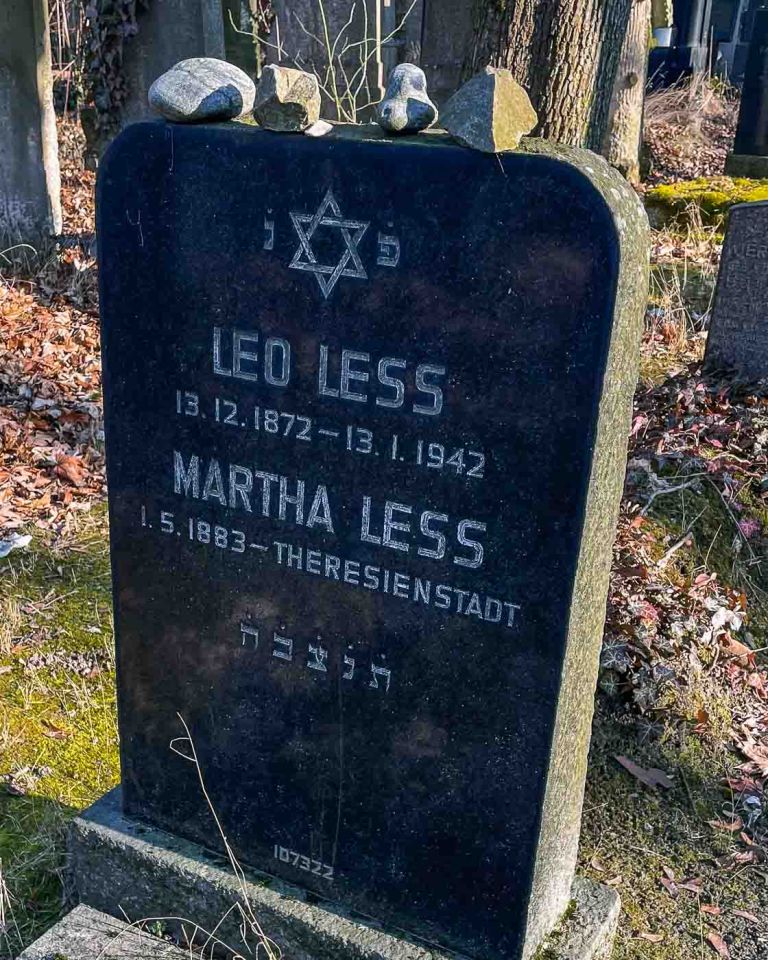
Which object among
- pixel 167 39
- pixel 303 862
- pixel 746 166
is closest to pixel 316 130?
pixel 303 862

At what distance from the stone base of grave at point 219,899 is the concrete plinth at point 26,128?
256 inches

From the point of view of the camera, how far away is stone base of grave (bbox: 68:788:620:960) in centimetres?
257

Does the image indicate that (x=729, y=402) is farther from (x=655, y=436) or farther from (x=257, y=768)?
(x=257, y=768)

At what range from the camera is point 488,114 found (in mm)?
1968

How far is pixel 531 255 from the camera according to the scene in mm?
2021

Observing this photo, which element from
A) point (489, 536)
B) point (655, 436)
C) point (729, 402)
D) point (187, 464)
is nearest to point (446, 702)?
point (489, 536)

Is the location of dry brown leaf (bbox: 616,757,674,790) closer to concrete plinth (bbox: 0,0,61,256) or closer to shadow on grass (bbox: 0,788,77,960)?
shadow on grass (bbox: 0,788,77,960)

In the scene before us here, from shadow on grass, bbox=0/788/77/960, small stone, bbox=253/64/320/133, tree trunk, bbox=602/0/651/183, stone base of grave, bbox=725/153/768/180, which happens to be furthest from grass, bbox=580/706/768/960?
stone base of grave, bbox=725/153/768/180

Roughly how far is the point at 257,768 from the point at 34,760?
1181mm

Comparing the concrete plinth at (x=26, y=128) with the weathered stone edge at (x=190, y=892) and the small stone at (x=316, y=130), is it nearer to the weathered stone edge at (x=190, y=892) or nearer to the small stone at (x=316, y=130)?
the weathered stone edge at (x=190, y=892)

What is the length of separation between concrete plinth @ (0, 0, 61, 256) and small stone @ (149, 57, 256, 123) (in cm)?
654

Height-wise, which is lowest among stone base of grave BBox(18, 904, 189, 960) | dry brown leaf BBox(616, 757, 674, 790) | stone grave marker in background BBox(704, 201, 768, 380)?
dry brown leaf BBox(616, 757, 674, 790)

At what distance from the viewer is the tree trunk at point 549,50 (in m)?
5.13

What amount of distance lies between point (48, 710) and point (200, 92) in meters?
2.38
